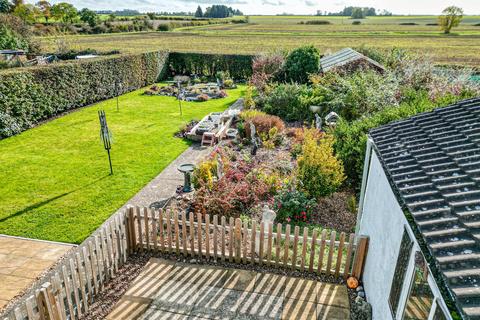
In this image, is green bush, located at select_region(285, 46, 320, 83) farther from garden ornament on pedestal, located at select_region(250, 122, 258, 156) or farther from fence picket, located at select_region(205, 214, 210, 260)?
fence picket, located at select_region(205, 214, 210, 260)

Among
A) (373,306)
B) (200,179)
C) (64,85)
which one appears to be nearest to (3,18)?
(64,85)

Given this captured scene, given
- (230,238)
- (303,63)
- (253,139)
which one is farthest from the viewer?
(303,63)

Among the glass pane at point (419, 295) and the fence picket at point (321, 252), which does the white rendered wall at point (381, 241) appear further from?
the fence picket at point (321, 252)

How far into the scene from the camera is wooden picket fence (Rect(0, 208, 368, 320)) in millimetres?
4984

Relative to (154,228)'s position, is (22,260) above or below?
below

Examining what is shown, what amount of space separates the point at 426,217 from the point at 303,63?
1984 centimetres

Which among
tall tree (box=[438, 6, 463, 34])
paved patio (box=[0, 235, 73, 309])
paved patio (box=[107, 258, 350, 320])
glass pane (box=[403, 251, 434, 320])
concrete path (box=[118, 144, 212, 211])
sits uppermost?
tall tree (box=[438, 6, 463, 34])

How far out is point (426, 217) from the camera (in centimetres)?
321

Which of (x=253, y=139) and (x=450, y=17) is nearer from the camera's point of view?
(x=253, y=139)

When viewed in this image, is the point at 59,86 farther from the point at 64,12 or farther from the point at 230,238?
the point at 64,12

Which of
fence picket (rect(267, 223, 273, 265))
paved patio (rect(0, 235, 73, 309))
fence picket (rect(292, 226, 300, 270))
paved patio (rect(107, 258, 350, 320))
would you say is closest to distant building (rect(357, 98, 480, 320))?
paved patio (rect(107, 258, 350, 320))

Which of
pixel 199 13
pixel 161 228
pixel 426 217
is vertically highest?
pixel 199 13

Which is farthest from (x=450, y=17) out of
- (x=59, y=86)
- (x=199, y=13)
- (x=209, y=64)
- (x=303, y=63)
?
(x=199, y=13)

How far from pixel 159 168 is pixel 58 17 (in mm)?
99086
